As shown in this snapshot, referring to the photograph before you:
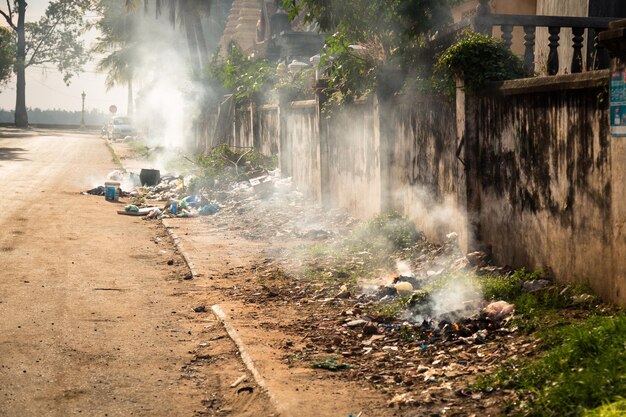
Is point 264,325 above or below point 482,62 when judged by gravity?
below

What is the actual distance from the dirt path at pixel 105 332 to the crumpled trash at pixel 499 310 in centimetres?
224

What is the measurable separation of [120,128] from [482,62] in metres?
47.7

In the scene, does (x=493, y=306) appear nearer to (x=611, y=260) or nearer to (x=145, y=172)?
(x=611, y=260)

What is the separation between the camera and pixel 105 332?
293 inches

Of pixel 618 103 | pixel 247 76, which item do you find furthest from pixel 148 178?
pixel 618 103

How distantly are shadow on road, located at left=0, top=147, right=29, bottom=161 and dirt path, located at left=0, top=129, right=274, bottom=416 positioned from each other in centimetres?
1626

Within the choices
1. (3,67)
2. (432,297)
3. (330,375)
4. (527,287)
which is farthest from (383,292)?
→ (3,67)

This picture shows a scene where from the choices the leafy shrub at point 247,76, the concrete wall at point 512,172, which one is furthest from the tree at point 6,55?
the concrete wall at point 512,172

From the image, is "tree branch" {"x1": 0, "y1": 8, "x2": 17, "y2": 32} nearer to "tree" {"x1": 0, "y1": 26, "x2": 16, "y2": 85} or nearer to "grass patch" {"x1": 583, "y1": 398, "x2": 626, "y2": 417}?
"tree" {"x1": 0, "y1": 26, "x2": 16, "y2": 85}

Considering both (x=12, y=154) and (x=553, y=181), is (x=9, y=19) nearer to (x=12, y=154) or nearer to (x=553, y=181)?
(x=12, y=154)

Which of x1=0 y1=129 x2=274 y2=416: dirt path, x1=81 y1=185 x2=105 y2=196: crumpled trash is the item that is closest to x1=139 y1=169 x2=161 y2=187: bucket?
x1=81 y1=185 x2=105 y2=196: crumpled trash

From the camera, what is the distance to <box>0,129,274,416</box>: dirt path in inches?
224

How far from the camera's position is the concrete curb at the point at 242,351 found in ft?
18.6

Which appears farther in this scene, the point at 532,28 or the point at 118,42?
the point at 118,42
